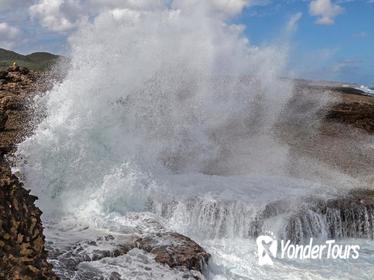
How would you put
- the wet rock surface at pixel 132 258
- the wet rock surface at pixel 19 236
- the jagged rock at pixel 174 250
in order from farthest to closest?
the jagged rock at pixel 174 250, the wet rock surface at pixel 132 258, the wet rock surface at pixel 19 236

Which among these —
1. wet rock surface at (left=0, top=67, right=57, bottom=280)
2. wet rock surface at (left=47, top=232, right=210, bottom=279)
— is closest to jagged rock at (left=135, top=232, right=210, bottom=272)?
wet rock surface at (left=47, top=232, right=210, bottom=279)

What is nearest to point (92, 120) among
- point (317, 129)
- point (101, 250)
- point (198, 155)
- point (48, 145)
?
point (48, 145)

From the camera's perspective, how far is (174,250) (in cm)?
859

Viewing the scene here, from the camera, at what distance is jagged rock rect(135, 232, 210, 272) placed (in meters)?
8.32

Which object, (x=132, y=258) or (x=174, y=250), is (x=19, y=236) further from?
(x=174, y=250)

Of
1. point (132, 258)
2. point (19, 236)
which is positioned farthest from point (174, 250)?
point (19, 236)

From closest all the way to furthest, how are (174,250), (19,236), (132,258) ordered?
(19,236), (132,258), (174,250)

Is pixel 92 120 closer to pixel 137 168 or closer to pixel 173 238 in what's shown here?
pixel 137 168

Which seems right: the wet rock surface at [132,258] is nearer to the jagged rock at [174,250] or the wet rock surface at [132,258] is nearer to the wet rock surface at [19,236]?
the jagged rock at [174,250]

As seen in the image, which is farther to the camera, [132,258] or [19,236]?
[132,258]

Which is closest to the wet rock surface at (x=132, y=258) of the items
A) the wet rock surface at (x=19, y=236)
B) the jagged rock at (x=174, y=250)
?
the jagged rock at (x=174, y=250)

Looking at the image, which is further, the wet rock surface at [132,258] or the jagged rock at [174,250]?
the jagged rock at [174,250]

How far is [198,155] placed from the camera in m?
15.6

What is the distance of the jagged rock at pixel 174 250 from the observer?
8.32 m
